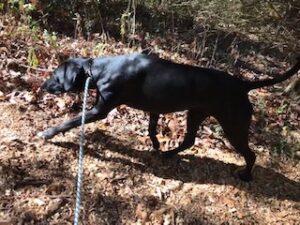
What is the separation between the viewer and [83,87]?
438 centimetres

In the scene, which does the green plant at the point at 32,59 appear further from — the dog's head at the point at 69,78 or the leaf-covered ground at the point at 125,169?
the dog's head at the point at 69,78

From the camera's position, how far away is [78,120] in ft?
14.4

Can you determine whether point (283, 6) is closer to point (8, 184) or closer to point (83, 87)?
point (83, 87)

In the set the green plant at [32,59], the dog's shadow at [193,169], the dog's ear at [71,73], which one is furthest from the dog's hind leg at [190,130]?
the green plant at [32,59]

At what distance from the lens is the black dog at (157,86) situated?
168 inches

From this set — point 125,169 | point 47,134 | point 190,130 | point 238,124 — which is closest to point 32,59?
point 47,134

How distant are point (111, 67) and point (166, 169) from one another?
117cm

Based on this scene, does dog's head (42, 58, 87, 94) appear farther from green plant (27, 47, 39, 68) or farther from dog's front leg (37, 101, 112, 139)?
green plant (27, 47, 39, 68)

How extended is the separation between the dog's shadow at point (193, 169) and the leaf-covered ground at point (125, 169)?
10mm

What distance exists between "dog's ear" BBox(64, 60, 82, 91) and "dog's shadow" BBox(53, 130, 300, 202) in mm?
632

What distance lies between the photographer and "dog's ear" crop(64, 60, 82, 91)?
14.0ft

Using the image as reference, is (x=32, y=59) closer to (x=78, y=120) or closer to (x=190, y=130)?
(x=78, y=120)

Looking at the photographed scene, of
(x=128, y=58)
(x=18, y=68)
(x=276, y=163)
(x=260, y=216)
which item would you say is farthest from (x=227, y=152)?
(x=18, y=68)

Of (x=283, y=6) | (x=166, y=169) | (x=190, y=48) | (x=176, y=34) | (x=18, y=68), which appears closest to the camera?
(x=166, y=169)
